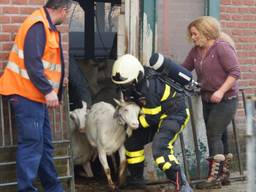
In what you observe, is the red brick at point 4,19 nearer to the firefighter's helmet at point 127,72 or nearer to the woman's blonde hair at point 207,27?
the firefighter's helmet at point 127,72

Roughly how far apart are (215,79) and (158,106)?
2.70 feet

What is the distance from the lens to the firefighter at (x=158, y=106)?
247 inches

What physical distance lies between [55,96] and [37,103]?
228 mm

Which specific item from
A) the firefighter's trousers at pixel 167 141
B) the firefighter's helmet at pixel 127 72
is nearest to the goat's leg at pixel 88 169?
the firefighter's trousers at pixel 167 141

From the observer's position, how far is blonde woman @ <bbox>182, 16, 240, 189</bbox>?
6707 mm

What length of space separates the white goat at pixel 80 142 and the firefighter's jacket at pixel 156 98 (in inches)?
33.2

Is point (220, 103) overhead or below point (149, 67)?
below

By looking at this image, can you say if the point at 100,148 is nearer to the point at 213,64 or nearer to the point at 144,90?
the point at 144,90

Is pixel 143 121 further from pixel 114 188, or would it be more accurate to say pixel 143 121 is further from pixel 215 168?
pixel 215 168

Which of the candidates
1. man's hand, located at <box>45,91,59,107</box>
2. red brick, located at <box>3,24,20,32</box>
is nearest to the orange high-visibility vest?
man's hand, located at <box>45,91,59,107</box>

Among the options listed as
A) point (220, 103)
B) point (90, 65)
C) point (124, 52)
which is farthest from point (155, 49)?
point (90, 65)

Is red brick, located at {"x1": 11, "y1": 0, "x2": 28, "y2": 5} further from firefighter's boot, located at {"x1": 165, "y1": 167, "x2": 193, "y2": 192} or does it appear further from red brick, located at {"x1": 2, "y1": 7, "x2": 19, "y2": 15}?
firefighter's boot, located at {"x1": 165, "y1": 167, "x2": 193, "y2": 192}

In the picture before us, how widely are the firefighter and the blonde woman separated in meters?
0.51

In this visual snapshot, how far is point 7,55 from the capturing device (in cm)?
607
